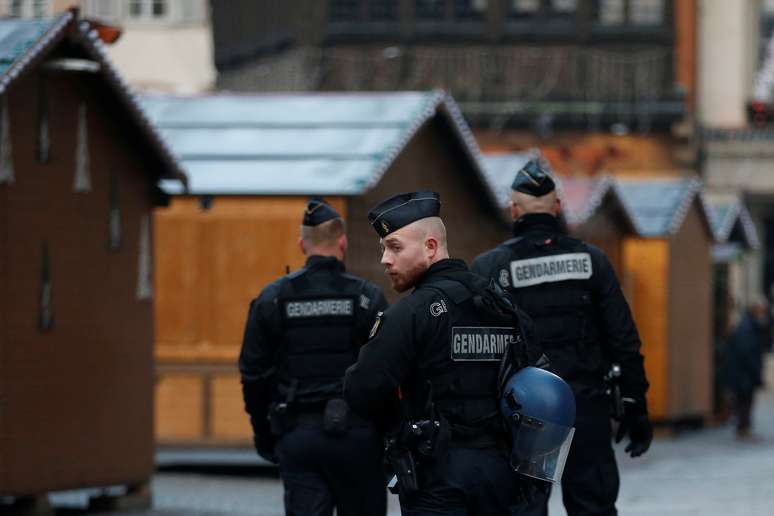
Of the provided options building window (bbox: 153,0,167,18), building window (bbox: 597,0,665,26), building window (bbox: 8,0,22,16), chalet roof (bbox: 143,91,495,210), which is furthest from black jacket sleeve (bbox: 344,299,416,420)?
A: building window (bbox: 153,0,167,18)

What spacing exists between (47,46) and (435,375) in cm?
634

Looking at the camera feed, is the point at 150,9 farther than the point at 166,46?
→ No

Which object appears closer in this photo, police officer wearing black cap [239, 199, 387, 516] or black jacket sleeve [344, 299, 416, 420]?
black jacket sleeve [344, 299, 416, 420]

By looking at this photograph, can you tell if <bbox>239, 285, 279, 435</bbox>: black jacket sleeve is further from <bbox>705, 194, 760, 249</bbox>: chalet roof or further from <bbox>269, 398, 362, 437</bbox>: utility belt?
<bbox>705, 194, 760, 249</bbox>: chalet roof

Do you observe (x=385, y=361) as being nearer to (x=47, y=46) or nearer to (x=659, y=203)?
(x=47, y=46)

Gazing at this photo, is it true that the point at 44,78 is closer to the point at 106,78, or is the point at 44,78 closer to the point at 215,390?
the point at 106,78

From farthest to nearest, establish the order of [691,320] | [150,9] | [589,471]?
1. [150,9]
2. [691,320]
3. [589,471]

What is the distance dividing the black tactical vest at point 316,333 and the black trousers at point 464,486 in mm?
2175

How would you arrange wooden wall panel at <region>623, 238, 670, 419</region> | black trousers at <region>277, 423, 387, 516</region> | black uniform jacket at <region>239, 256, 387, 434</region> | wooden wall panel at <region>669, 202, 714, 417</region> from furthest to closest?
wooden wall panel at <region>669, 202, 714, 417</region> → wooden wall panel at <region>623, 238, 670, 419</region> → black uniform jacket at <region>239, 256, 387, 434</region> → black trousers at <region>277, 423, 387, 516</region>

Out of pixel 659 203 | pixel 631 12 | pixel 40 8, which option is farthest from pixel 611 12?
pixel 40 8

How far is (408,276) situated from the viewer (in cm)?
711

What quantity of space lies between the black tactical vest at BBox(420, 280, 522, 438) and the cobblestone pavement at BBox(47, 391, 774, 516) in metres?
7.22

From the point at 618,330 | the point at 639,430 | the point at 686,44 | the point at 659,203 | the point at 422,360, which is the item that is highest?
the point at 686,44

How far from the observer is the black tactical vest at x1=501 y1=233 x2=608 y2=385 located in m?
9.27
